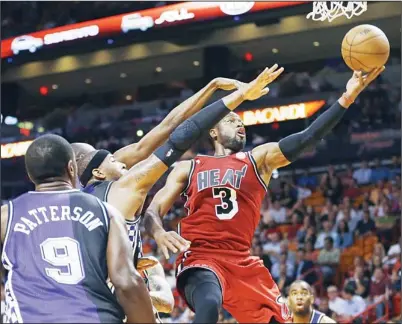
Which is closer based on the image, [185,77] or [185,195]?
[185,195]

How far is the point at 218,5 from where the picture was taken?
17406mm

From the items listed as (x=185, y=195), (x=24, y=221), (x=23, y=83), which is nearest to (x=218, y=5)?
(x=23, y=83)

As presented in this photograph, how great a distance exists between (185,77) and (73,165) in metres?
17.1

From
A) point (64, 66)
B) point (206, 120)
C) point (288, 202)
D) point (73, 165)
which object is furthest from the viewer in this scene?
point (64, 66)

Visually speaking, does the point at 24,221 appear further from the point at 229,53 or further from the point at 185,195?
the point at 229,53

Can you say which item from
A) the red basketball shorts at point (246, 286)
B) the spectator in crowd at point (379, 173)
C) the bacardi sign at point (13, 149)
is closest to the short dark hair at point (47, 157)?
the red basketball shorts at point (246, 286)

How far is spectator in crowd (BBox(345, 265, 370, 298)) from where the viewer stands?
41.7 feet

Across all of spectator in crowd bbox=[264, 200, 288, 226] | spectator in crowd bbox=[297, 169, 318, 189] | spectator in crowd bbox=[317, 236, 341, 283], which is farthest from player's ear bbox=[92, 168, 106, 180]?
spectator in crowd bbox=[297, 169, 318, 189]

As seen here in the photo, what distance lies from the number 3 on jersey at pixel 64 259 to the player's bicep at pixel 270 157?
2618 millimetres

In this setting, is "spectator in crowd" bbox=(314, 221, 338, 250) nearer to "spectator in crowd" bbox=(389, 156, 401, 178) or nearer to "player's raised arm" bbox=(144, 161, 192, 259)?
"spectator in crowd" bbox=(389, 156, 401, 178)

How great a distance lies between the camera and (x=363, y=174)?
16.3m

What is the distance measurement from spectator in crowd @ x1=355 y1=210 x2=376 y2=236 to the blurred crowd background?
2cm

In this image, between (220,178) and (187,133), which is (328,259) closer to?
(220,178)

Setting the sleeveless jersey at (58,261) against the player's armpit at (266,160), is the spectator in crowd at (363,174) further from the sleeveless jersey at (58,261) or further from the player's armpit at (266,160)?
the sleeveless jersey at (58,261)
